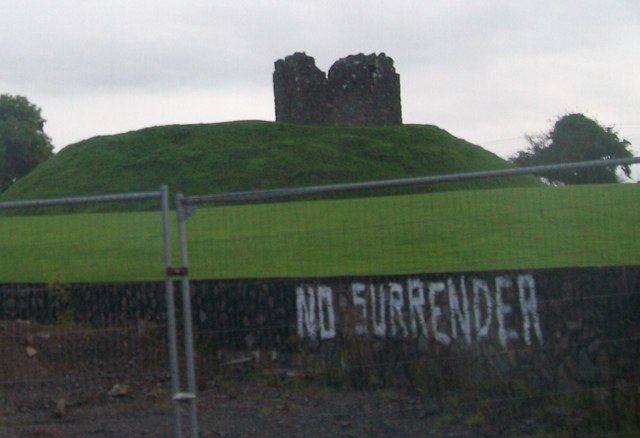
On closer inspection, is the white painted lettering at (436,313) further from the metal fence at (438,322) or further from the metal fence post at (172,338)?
the metal fence post at (172,338)

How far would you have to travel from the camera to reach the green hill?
32781 mm

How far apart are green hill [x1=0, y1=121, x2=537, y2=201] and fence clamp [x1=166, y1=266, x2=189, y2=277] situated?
25066mm

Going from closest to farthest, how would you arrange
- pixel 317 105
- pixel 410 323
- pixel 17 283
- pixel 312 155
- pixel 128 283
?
pixel 410 323 → pixel 128 283 → pixel 17 283 → pixel 312 155 → pixel 317 105

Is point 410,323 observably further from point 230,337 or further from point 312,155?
point 312,155

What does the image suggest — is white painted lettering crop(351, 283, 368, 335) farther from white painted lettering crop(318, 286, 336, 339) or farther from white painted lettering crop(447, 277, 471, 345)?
white painted lettering crop(447, 277, 471, 345)

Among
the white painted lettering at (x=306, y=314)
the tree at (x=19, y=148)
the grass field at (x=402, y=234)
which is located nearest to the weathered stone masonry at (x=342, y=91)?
the tree at (x=19, y=148)

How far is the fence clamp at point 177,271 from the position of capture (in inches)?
239

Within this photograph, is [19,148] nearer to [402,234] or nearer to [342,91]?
[342,91]

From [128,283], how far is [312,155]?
1110 inches

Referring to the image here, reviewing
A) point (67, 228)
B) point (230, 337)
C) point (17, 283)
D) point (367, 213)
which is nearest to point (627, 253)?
point (367, 213)

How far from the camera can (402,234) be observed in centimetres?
672

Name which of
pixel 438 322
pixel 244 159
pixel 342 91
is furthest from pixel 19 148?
pixel 438 322

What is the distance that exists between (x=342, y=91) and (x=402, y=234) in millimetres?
36069

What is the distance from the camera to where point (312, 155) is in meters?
34.5
